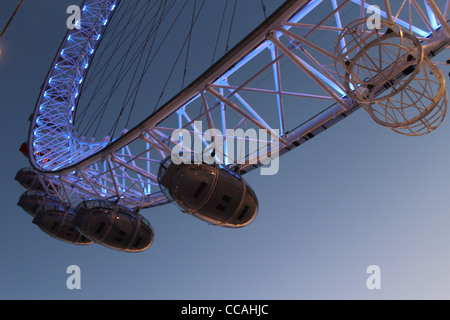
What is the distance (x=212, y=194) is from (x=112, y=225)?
526 centimetres

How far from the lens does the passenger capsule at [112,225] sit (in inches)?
538

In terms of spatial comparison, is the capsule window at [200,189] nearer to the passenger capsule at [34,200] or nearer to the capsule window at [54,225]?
the capsule window at [54,225]

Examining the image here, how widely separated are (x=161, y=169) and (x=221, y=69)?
9.19ft

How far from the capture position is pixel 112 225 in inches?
538

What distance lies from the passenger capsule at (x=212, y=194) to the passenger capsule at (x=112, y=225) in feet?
14.0

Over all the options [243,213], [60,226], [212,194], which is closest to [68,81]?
[60,226]

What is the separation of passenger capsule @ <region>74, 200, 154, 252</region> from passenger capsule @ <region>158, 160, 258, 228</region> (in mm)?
4266

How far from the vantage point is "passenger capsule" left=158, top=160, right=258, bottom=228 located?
9.64m

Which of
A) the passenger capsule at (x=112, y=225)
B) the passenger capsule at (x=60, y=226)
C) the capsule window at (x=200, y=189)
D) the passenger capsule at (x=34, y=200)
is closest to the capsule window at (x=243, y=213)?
the capsule window at (x=200, y=189)

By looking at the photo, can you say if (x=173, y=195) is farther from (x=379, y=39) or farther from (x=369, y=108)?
(x=379, y=39)

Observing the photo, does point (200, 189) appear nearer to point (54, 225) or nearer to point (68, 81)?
point (54, 225)

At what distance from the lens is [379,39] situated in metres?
6.05

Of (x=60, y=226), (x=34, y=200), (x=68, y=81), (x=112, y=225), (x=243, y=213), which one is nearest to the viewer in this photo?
(x=243, y=213)

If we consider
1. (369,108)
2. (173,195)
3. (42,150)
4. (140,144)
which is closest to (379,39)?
(369,108)
